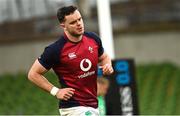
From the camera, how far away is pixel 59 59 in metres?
7.06

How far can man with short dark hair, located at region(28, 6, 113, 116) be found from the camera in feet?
23.0

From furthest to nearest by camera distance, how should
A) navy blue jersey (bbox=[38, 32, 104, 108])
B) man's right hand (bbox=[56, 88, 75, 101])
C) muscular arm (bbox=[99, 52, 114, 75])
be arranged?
muscular arm (bbox=[99, 52, 114, 75])
navy blue jersey (bbox=[38, 32, 104, 108])
man's right hand (bbox=[56, 88, 75, 101])

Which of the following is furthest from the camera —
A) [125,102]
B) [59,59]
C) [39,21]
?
[39,21]

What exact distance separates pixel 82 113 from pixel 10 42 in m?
10.4

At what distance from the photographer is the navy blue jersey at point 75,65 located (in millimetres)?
7050

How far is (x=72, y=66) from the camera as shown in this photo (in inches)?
279

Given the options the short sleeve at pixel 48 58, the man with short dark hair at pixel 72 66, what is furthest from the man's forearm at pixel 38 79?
the short sleeve at pixel 48 58

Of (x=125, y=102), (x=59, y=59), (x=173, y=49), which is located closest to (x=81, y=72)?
(x=59, y=59)

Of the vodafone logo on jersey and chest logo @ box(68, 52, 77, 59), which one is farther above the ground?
chest logo @ box(68, 52, 77, 59)

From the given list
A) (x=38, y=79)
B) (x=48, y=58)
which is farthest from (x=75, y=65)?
(x=38, y=79)

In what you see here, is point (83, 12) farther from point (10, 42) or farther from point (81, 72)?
point (81, 72)

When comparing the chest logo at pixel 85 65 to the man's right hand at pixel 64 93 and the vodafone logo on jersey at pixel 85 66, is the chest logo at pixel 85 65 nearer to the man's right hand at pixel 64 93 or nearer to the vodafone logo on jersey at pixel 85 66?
the vodafone logo on jersey at pixel 85 66

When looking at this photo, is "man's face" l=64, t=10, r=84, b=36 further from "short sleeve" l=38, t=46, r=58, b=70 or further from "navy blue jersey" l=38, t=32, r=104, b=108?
"short sleeve" l=38, t=46, r=58, b=70

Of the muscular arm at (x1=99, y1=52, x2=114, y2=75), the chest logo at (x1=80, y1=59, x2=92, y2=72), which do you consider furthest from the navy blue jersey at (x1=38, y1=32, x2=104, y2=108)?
the muscular arm at (x1=99, y1=52, x2=114, y2=75)
